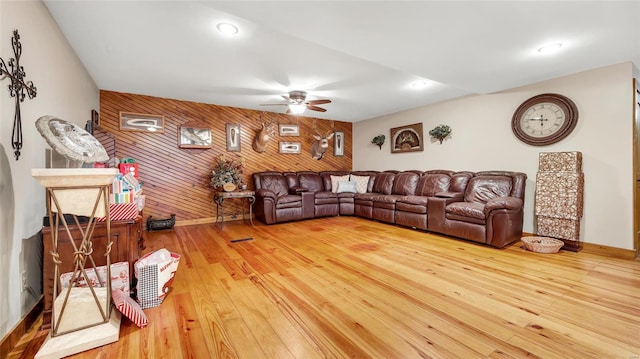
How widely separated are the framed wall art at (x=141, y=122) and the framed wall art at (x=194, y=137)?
35 centimetres

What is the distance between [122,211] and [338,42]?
2409mm

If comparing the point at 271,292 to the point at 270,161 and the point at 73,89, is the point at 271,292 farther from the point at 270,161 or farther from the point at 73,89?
the point at 270,161

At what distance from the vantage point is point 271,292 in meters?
2.23

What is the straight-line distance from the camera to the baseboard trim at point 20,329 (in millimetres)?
1429

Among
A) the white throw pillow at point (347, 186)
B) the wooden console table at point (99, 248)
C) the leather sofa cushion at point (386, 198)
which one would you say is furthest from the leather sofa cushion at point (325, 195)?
the wooden console table at point (99, 248)

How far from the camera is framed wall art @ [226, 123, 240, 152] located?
18.0 ft

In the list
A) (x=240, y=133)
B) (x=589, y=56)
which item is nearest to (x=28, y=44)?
(x=240, y=133)

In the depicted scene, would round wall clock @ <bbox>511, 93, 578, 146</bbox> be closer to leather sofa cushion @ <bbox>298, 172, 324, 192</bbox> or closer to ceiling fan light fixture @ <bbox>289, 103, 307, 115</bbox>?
ceiling fan light fixture @ <bbox>289, 103, 307, 115</bbox>

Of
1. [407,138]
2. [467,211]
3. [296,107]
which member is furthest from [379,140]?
[467,211]

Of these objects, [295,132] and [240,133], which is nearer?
[240,133]

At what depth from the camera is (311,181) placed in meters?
6.20

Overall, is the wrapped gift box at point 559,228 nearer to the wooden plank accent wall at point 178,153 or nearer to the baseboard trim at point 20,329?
the wooden plank accent wall at point 178,153

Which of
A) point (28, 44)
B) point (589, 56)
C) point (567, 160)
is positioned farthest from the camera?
point (567, 160)

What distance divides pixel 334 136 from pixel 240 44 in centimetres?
462
